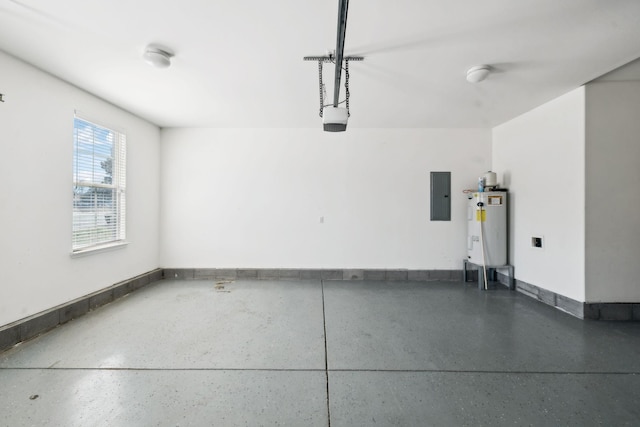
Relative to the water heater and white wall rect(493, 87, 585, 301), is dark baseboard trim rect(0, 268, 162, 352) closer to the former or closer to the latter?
the water heater

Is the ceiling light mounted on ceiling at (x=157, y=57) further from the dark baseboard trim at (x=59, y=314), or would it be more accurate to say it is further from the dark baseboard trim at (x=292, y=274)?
the dark baseboard trim at (x=292, y=274)

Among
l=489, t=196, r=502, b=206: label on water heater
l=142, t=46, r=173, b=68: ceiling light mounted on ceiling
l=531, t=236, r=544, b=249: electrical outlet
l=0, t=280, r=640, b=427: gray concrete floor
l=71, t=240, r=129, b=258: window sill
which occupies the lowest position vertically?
l=0, t=280, r=640, b=427: gray concrete floor

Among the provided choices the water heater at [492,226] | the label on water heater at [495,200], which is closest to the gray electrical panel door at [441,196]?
the water heater at [492,226]

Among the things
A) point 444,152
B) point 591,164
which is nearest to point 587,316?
point 591,164

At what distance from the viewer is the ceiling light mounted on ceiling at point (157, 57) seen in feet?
6.89

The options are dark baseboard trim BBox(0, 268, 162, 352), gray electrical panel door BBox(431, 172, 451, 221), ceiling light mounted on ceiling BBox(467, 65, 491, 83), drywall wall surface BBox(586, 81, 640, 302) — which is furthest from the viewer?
gray electrical panel door BBox(431, 172, 451, 221)

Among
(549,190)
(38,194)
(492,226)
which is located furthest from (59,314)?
(549,190)

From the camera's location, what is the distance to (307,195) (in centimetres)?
429

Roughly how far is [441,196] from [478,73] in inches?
86.3

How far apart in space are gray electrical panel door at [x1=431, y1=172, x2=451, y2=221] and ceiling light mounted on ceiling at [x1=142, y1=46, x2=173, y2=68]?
3984mm

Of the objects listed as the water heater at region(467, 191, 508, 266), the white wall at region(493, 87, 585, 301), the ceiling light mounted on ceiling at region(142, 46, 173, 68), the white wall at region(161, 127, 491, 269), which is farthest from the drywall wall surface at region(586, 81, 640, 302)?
the ceiling light mounted on ceiling at region(142, 46, 173, 68)

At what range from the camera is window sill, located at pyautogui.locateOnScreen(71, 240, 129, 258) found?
2.85m

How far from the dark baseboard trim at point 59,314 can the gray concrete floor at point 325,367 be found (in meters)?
0.13

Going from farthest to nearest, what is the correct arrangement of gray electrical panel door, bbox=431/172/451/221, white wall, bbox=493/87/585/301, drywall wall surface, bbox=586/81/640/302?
gray electrical panel door, bbox=431/172/451/221
white wall, bbox=493/87/585/301
drywall wall surface, bbox=586/81/640/302
